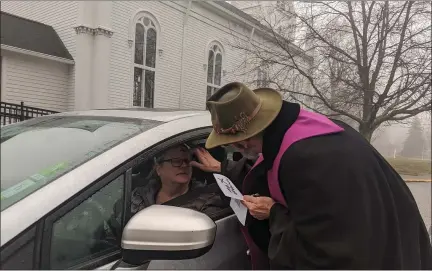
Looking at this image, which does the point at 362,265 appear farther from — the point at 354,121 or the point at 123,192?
the point at 354,121

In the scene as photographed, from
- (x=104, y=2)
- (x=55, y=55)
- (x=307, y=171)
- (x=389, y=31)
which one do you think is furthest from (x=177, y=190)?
(x=389, y=31)

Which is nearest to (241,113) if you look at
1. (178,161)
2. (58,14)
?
(178,161)

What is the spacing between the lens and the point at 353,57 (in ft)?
20.3

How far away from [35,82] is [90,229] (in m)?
3.58

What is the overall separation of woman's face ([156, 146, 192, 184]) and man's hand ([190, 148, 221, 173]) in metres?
Result: 0.06

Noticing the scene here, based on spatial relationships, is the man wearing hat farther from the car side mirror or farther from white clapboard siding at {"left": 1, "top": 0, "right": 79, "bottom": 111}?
white clapboard siding at {"left": 1, "top": 0, "right": 79, "bottom": 111}

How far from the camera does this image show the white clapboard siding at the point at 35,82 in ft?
10.5

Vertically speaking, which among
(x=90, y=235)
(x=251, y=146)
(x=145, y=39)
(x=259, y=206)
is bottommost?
(x=90, y=235)

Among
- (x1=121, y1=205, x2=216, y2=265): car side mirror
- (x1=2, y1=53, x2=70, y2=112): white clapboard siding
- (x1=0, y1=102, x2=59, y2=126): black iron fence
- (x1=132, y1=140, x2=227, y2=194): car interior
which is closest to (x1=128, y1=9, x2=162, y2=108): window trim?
(x1=2, y1=53, x2=70, y2=112): white clapboard siding

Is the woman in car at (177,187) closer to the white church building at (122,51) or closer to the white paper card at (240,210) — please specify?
the white paper card at (240,210)

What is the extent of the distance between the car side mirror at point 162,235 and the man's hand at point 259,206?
0.91ft

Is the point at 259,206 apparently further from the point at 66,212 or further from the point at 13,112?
the point at 13,112

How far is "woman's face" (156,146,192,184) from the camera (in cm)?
186

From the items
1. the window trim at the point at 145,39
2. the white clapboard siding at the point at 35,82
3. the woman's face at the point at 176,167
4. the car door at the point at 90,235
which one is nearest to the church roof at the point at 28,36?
the white clapboard siding at the point at 35,82
